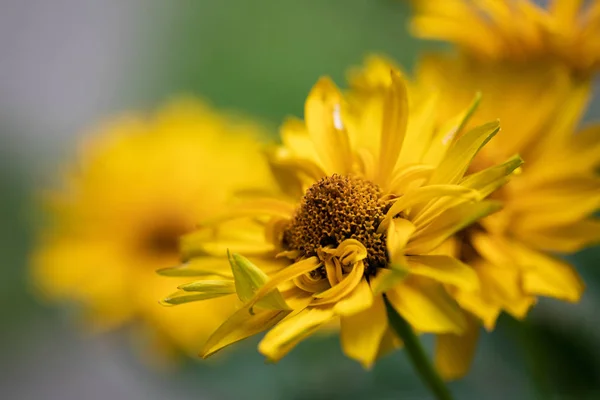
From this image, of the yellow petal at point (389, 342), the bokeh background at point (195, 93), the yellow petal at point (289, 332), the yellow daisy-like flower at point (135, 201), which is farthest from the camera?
the yellow daisy-like flower at point (135, 201)

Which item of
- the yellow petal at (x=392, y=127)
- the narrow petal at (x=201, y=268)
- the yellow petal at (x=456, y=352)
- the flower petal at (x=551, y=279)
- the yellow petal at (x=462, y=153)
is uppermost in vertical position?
the yellow petal at (x=392, y=127)

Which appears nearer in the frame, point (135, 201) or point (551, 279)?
point (551, 279)

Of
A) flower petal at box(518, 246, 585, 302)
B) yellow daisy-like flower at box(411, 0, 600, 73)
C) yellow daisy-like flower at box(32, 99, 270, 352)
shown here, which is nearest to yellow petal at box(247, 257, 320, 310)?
flower petal at box(518, 246, 585, 302)

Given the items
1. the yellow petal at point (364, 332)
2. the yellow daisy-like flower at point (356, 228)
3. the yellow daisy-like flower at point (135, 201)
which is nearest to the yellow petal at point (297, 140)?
the yellow daisy-like flower at point (356, 228)

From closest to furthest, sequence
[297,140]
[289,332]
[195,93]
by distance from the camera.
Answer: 1. [289,332]
2. [297,140]
3. [195,93]

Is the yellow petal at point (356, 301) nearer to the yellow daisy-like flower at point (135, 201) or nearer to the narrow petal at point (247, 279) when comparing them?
Result: the narrow petal at point (247, 279)

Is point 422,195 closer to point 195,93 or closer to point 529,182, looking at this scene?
point 529,182

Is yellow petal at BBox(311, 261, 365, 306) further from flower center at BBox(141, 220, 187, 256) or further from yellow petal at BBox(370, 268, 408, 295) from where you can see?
flower center at BBox(141, 220, 187, 256)

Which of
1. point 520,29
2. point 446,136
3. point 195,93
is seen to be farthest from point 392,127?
point 195,93

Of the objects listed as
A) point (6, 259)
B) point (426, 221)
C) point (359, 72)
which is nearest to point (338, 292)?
point (426, 221)
